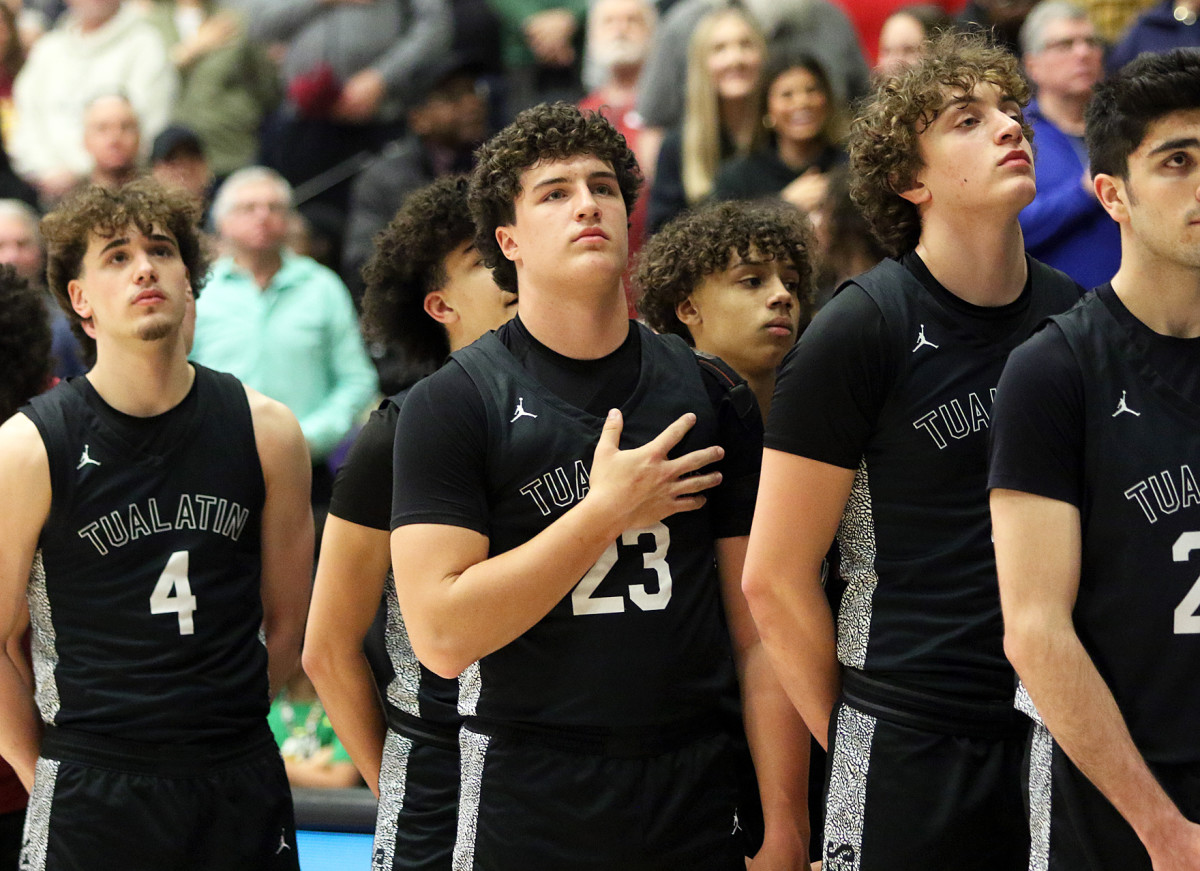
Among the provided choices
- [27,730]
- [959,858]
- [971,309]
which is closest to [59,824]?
[27,730]

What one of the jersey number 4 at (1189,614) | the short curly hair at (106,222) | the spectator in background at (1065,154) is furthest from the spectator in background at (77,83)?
the jersey number 4 at (1189,614)

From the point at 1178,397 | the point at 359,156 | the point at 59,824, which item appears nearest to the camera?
the point at 1178,397

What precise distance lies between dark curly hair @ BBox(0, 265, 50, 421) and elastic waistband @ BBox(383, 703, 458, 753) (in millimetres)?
1557

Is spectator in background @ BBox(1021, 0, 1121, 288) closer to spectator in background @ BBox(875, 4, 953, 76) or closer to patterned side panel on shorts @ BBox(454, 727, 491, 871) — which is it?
spectator in background @ BBox(875, 4, 953, 76)

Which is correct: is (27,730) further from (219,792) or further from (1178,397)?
(1178,397)

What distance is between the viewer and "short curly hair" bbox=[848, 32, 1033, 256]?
3168 millimetres

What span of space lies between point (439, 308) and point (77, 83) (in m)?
6.14

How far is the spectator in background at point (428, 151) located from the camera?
7625mm

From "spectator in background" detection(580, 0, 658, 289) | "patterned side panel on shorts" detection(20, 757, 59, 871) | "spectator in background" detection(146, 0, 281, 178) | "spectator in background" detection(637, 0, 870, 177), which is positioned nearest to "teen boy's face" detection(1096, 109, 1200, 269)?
"patterned side panel on shorts" detection(20, 757, 59, 871)

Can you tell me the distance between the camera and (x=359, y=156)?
860 cm

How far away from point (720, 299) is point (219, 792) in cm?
176

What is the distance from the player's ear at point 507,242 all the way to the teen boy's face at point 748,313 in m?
0.88

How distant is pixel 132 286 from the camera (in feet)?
12.6

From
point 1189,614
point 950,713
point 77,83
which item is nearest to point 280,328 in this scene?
point 77,83
